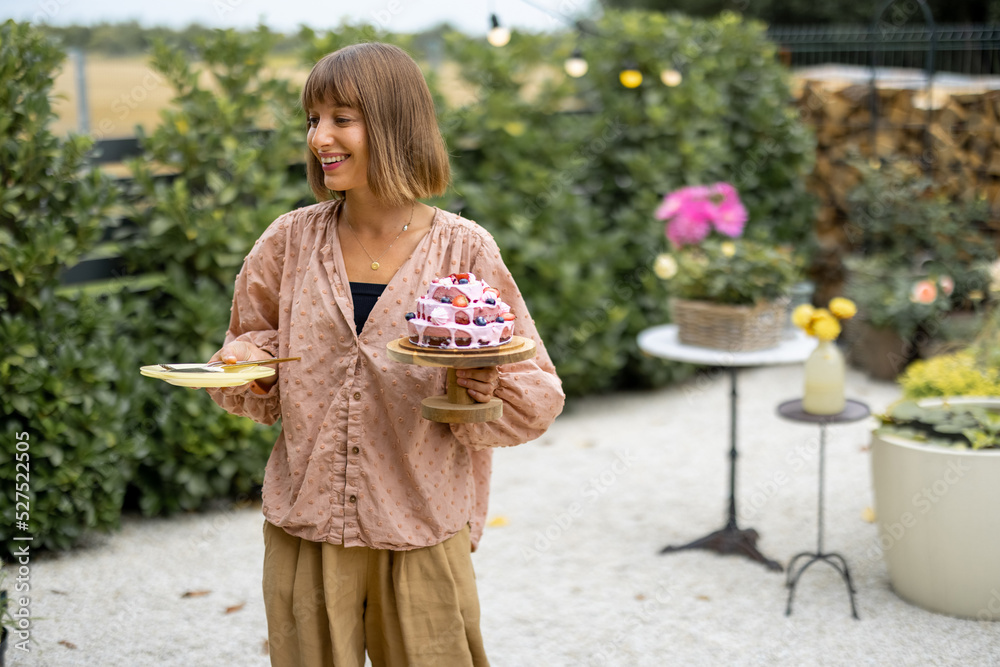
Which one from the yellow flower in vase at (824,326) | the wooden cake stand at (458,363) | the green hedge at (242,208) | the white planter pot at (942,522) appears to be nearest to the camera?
the wooden cake stand at (458,363)

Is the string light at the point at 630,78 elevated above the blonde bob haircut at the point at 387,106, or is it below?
above

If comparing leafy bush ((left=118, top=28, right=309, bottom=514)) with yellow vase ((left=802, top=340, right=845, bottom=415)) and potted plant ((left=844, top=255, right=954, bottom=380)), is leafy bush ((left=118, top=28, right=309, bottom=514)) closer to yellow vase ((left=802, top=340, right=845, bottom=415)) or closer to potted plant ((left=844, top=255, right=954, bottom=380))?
yellow vase ((left=802, top=340, right=845, bottom=415))

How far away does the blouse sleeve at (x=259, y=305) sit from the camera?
2.09m

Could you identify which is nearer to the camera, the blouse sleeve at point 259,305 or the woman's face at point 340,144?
the woman's face at point 340,144

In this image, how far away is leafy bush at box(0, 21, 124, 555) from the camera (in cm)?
364

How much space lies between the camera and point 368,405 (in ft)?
6.52

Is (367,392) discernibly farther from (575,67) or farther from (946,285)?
(946,285)

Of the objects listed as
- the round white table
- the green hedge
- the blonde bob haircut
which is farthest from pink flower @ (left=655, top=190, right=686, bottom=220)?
the blonde bob haircut

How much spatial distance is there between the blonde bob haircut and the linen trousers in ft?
2.40

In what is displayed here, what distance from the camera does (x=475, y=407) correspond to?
6.08 ft

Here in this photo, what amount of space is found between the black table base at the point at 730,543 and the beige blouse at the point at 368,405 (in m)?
2.16

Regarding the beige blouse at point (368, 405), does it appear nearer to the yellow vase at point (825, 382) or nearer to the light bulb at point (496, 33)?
the yellow vase at point (825, 382)

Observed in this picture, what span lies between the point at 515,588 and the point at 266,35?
2663 mm

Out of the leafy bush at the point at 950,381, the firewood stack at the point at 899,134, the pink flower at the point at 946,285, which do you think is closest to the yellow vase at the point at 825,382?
the leafy bush at the point at 950,381
